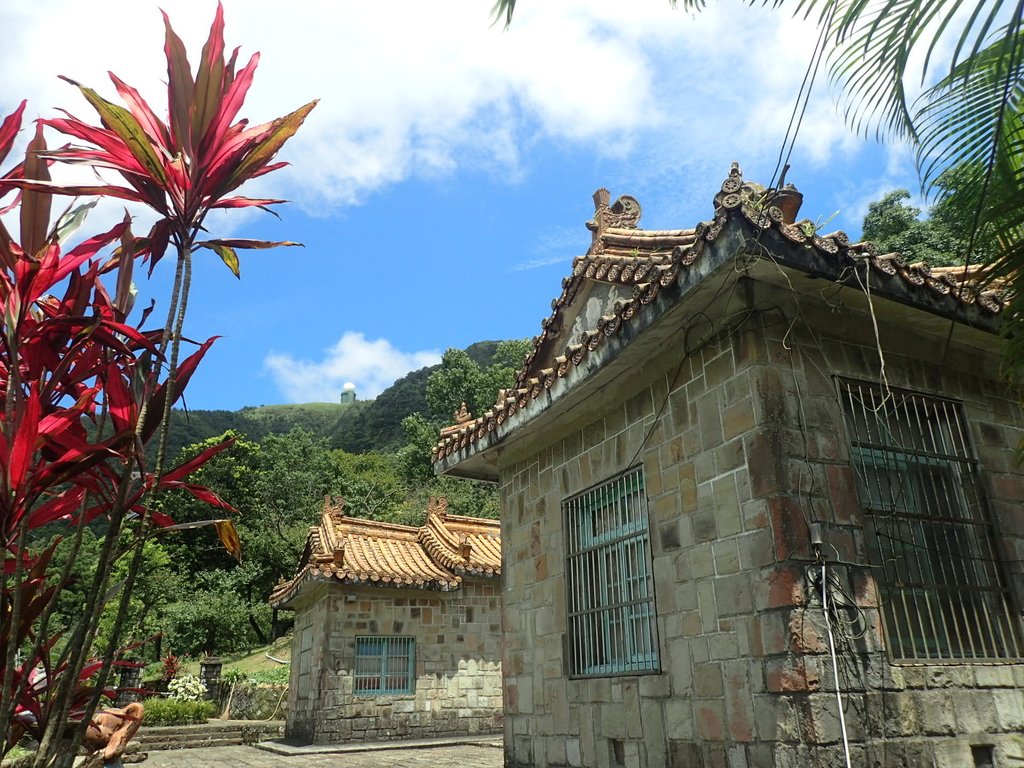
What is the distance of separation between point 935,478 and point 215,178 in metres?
4.89

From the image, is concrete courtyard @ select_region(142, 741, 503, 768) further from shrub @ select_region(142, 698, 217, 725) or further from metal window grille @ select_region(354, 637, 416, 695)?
shrub @ select_region(142, 698, 217, 725)

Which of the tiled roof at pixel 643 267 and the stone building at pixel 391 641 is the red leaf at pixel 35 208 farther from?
the stone building at pixel 391 641

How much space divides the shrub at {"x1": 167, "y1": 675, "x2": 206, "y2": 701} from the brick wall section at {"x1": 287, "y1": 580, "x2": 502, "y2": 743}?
19.8 feet

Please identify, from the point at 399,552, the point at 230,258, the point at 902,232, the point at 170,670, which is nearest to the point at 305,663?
the point at 399,552

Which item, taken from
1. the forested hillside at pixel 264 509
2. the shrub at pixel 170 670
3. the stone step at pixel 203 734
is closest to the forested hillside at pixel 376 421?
the forested hillside at pixel 264 509

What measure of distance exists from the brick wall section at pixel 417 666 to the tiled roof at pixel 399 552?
50 cm

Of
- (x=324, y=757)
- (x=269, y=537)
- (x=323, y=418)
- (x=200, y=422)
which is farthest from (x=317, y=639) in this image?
(x=323, y=418)

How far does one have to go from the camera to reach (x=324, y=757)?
11898mm

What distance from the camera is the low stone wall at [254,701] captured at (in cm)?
2059

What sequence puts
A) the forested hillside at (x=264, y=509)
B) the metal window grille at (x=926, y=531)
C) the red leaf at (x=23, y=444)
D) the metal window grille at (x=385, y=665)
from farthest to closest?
the forested hillside at (x=264, y=509), the metal window grille at (x=385, y=665), the metal window grille at (x=926, y=531), the red leaf at (x=23, y=444)

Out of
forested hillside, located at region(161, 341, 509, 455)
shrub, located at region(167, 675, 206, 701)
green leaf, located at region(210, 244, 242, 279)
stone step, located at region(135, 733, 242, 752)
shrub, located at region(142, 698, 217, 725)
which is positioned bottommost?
stone step, located at region(135, 733, 242, 752)

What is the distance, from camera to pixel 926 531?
15.7ft

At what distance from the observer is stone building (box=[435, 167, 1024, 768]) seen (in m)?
4.07

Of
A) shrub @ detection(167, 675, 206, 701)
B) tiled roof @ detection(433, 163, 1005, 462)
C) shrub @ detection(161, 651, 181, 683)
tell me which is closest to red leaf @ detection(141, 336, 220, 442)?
tiled roof @ detection(433, 163, 1005, 462)
